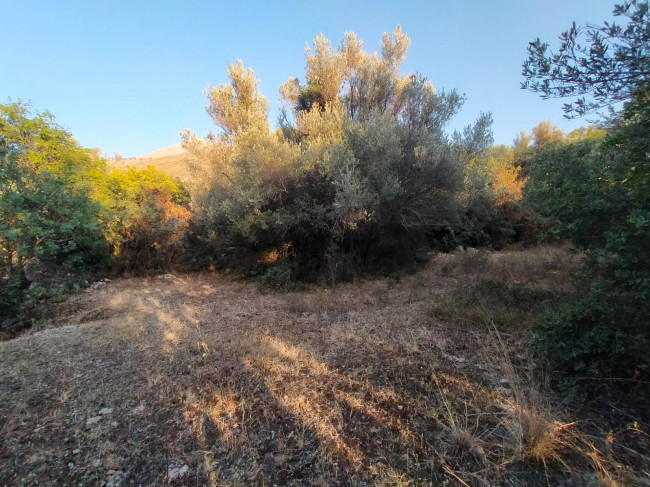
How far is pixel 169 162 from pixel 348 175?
32.2 metres

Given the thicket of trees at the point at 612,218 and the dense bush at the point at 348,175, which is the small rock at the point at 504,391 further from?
the dense bush at the point at 348,175

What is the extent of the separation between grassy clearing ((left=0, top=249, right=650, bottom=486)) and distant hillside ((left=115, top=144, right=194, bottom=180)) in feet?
29.3

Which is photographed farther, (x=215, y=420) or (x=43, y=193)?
(x=43, y=193)

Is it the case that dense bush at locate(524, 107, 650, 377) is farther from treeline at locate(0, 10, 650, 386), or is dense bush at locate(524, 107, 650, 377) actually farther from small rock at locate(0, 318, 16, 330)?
small rock at locate(0, 318, 16, 330)

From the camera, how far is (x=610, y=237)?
217 cm

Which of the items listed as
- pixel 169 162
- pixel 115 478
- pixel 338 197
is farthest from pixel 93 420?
pixel 169 162

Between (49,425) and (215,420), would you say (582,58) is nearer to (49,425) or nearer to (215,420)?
(215,420)

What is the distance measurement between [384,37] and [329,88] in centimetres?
244

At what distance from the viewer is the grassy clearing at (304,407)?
5.69 ft

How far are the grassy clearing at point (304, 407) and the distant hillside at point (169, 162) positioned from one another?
8.92 metres

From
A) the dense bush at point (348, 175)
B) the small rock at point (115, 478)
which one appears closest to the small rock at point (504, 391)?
the small rock at point (115, 478)

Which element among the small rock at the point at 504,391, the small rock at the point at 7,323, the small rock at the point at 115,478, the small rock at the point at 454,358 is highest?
the small rock at the point at 115,478

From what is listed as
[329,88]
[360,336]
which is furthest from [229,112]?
[360,336]

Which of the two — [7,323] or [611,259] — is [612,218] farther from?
[7,323]
